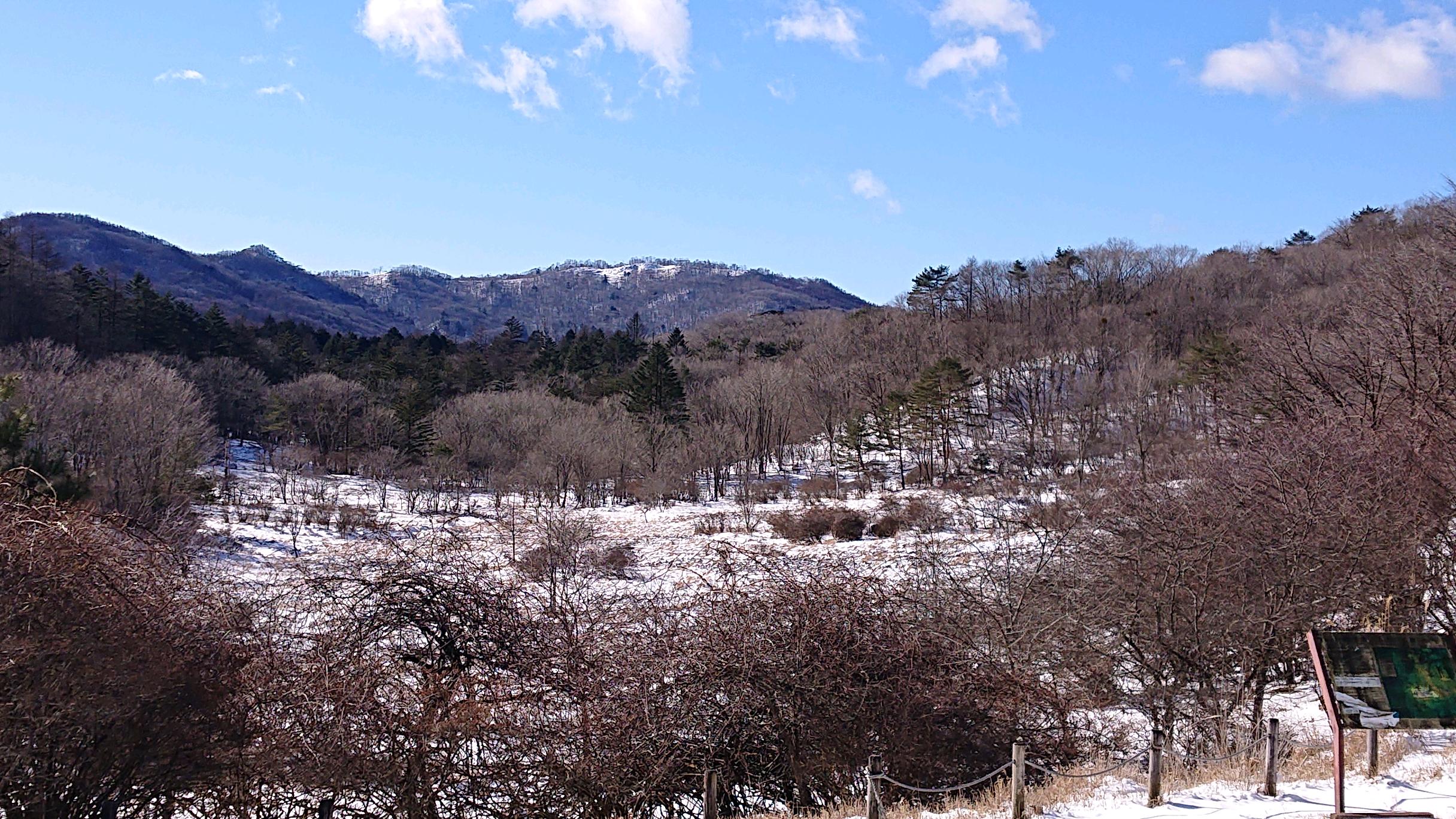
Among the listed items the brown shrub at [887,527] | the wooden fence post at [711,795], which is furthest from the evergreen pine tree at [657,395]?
the wooden fence post at [711,795]

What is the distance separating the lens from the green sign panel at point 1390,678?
638 cm

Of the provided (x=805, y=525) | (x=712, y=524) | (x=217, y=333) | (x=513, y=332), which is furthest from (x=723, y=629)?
(x=513, y=332)

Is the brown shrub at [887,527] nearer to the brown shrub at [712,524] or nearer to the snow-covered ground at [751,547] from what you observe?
the snow-covered ground at [751,547]

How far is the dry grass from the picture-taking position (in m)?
8.08

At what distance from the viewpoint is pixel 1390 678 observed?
652 centimetres

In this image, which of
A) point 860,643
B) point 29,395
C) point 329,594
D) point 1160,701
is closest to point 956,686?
point 860,643

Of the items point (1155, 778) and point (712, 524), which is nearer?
point (1155, 778)

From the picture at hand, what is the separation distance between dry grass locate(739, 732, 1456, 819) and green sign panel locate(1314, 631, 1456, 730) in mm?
1890

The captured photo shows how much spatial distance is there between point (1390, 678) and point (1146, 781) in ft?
9.16

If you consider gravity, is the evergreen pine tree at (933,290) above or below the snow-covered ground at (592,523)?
above

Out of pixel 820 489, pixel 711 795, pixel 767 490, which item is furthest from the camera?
pixel 767 490

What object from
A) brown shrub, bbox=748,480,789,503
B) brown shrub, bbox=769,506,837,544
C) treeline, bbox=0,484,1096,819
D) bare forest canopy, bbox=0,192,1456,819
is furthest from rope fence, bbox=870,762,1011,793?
brown shrub, bbox=748,480,789,503

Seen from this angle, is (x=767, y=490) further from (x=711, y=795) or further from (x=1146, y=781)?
(x=711, y=795)

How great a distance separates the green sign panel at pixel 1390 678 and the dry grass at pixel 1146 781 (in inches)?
74.4
